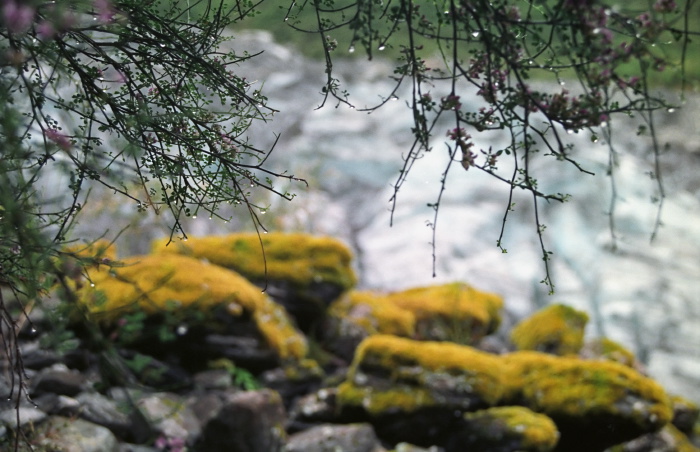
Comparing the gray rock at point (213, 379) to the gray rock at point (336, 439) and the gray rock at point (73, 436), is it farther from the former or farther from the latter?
the gray rock at point (73, 436)

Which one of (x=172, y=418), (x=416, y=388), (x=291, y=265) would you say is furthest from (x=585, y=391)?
(x=172, y=418)

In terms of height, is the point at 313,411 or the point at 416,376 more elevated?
the point at 416,376

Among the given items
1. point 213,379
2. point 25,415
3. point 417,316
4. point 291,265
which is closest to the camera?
point 25,415

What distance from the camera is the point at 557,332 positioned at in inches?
264

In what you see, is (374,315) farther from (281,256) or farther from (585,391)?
(585,391)

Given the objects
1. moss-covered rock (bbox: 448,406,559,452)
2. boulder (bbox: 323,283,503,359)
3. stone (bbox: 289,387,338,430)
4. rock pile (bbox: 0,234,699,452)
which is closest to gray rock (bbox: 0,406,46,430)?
rock pile (bbox: 0,234,699,452)

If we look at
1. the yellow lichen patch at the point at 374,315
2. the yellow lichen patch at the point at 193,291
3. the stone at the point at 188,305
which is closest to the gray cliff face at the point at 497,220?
the yellow lichen patch at the point at 374,315

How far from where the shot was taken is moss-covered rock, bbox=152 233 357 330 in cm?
575

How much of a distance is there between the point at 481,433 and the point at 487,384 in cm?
45

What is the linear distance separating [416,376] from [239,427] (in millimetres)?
1661

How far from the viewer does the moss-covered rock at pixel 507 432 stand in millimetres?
4363

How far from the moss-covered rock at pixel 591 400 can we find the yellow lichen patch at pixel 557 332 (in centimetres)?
157

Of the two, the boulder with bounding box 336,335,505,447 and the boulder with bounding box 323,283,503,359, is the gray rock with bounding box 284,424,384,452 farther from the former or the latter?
the boulder with bounding box 323,283,503,359

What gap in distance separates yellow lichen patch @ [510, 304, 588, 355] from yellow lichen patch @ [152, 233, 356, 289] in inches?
91.3
